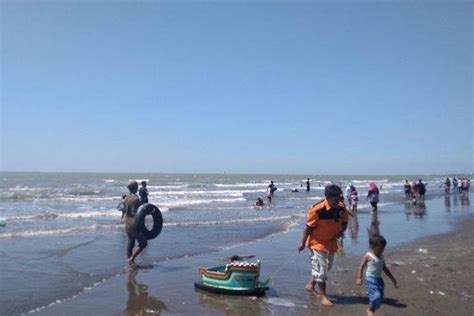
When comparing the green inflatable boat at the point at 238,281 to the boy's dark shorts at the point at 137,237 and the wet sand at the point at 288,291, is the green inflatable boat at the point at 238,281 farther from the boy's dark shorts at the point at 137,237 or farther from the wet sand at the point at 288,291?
the boy's dark shorts at the point at 137,237

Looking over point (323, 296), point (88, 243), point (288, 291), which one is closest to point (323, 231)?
point (323, 296)

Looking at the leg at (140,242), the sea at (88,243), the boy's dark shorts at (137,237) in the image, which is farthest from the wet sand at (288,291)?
the sea at (88,243)

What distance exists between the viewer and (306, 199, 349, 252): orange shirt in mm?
7301

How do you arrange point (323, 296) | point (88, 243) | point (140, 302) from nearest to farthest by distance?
point (323, 296), point (140, 302), point (88, 243)

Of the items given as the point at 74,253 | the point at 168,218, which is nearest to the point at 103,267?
the point at 74,253

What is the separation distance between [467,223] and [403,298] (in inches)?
534

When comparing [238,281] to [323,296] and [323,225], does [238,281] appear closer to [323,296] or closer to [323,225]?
[323,296]

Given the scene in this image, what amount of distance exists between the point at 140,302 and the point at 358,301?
3521 mm

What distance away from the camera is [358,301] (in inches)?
295

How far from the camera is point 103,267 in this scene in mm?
10609

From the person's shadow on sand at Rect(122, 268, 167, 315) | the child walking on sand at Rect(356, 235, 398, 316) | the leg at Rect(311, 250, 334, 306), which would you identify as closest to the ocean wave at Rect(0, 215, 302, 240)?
the person's shadow on sand at Rect(122, 268, 167, 315)

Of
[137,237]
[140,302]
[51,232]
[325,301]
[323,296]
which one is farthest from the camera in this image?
[51,232]

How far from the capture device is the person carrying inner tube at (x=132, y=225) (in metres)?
10.5

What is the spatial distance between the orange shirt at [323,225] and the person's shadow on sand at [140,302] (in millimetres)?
2579
